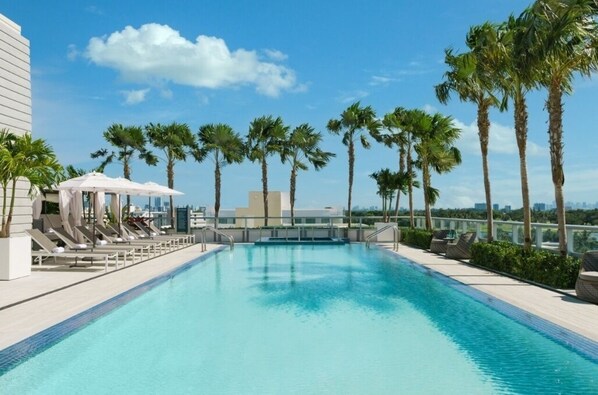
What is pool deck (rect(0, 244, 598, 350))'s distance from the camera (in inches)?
258

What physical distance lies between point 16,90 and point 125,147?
1212 centimetres

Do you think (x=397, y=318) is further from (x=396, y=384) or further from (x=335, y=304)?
(x=396, y=384)

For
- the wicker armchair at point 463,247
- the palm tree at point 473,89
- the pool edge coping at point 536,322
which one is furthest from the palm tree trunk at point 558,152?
the wicker armchair at point 463,247

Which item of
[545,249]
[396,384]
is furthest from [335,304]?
[545,249]

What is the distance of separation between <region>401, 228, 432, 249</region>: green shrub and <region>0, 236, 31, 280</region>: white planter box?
12313 millimetres

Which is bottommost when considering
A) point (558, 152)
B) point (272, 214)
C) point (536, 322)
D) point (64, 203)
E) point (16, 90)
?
point (536, 322)

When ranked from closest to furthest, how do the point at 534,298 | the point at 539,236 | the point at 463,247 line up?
the point at 534,298
the point at 539,236
the point at 463,247

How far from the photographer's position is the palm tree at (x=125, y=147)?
87.2ft

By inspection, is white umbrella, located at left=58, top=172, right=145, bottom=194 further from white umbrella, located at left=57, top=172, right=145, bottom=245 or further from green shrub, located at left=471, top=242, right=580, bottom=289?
green shrub, located at left=471, top=242, right=580, bottom=289

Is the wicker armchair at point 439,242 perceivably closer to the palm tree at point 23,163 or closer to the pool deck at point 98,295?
the pool deck at point 98,295

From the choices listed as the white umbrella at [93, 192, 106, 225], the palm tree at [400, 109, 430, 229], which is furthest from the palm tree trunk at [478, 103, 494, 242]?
the white umbrella at [93, 192, 106, 225]

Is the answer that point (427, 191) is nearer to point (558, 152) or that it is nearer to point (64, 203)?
point (558, 152)

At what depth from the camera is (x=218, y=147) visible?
2564 cm

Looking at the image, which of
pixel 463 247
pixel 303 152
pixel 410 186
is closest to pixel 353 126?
pixel 303 152
